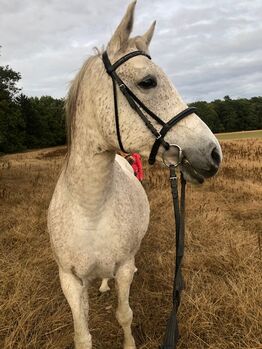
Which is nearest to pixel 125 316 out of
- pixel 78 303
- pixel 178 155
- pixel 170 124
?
pixel 78 303

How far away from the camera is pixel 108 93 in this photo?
7.17ft

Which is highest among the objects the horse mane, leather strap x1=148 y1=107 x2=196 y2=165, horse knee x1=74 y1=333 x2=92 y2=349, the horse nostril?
the horse mane

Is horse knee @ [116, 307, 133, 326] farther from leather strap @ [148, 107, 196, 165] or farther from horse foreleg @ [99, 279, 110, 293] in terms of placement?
leather strap @ [148, 107, 196, 165]

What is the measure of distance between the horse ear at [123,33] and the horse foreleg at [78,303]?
172cm

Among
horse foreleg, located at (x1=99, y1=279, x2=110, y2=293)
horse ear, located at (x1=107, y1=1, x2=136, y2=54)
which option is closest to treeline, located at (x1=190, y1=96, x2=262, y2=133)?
horse foreleg, located at (x1=99, y1=279, x2=110, y2=293)

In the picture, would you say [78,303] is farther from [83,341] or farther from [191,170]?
[191,170]

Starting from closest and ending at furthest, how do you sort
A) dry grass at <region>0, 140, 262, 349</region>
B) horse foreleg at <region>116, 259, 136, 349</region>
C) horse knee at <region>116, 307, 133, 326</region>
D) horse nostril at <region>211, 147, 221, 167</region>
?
horse nostril at <region>211, 147, 221, 167</region>
horse foreleg at <region>116, 259, 136, 349</region>
horse knee at <region>116, 307, 133, 326</region>
dry grass at <region>0, 140, 262, 349</region>

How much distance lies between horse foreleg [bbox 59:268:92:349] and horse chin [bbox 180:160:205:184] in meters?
1.28

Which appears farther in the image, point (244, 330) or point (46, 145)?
point (46, 145)

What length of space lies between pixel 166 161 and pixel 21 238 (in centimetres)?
418

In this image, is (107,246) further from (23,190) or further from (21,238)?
(23,190)

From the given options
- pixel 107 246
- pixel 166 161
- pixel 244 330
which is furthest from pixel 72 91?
pixel 244 330

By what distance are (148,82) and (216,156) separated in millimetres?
590

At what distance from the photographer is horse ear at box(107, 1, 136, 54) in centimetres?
204
